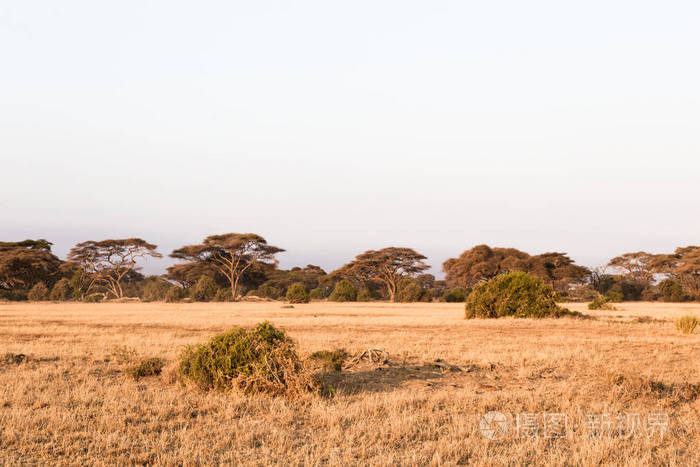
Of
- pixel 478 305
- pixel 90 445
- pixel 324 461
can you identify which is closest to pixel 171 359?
pixel 90 445

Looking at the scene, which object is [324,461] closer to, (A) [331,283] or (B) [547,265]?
(B) [547,265]

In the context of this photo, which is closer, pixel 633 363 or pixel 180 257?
pixel 633 363

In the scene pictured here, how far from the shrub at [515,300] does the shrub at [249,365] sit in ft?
63.9

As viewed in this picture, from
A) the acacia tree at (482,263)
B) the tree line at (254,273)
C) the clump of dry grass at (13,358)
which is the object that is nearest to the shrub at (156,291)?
the tree line at (254,273)

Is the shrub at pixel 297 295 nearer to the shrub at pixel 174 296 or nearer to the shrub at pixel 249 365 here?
the shrub at pixel 174 296

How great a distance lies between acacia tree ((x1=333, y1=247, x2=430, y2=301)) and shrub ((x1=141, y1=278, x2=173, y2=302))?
20.6 metres

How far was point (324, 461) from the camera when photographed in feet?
17.1

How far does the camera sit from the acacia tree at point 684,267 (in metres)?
55.7

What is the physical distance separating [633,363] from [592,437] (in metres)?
6.32

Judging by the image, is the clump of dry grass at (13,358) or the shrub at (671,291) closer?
the clump of dry grass at (13,358)

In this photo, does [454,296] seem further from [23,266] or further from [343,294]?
[23,266]

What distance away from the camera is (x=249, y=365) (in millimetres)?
8367

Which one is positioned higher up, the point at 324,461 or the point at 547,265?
the point at 547,265

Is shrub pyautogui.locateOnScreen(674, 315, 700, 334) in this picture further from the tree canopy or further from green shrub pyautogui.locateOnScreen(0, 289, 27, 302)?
green shrub pyautogui.locateOnScreen(0, 289, 27, 302)
